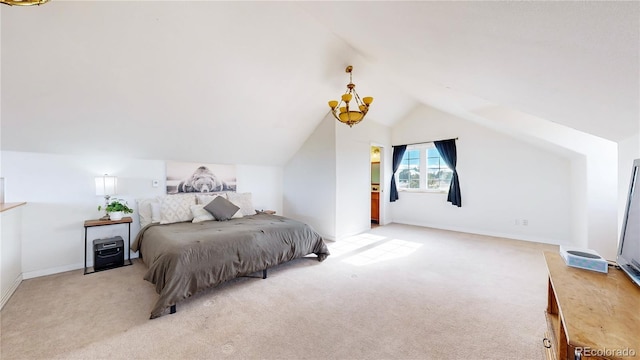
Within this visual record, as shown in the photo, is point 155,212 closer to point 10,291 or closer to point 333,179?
point 10,291

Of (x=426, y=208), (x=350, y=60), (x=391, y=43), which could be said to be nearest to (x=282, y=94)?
(x=350, y=60)

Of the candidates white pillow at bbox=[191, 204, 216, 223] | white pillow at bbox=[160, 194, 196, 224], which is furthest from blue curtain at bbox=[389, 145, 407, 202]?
white pillow at bbox=[160, 194, 196, 224]

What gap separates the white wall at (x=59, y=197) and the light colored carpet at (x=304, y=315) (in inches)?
11.8

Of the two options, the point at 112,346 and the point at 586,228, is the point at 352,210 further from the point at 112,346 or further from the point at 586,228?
the point at 112,346

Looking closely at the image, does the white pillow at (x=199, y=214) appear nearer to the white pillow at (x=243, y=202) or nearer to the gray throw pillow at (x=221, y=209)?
the gray throw pillow at (x=221, y=209)

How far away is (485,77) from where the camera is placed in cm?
167

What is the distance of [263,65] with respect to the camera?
10.0 ft

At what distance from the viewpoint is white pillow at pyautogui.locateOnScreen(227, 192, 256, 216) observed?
4.26m

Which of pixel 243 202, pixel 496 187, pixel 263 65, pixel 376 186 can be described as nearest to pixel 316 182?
pixel 243 202

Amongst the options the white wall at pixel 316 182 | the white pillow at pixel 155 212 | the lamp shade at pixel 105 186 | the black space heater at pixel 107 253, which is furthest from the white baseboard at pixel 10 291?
the white wall at pixel 316 182

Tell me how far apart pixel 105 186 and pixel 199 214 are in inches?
49.5

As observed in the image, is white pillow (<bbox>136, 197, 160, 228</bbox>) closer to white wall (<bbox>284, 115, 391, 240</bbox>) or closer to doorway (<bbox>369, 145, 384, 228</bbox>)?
white wall (<bbox>284, 115, 391, 240</bbox>)

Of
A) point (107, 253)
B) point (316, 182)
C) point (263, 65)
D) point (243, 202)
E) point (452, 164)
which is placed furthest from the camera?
point (452, 164)

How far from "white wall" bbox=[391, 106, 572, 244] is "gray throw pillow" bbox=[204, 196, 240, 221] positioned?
430cm
